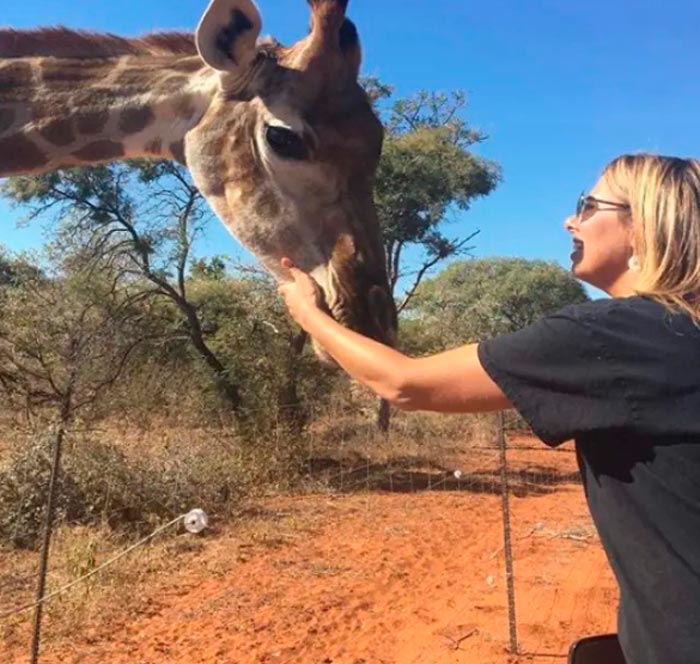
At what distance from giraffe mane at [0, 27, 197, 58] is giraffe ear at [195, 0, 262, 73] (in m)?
0.53

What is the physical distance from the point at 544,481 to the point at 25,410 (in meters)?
9.56

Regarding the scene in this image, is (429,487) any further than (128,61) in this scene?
Yes

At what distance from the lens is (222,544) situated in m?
8.90

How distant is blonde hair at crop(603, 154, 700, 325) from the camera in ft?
4.69

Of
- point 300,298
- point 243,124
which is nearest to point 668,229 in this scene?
point 300,298

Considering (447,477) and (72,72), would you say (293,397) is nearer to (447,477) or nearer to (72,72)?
(447,477)

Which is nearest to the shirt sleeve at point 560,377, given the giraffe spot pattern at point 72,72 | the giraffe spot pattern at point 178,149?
the giraffe spot pattern at point 178,149

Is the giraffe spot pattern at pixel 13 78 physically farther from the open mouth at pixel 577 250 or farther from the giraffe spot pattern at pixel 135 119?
the open mouth at pixel 577 250

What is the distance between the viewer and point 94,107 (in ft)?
12.3

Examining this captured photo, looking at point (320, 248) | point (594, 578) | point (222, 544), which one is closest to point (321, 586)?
point (222, 544)

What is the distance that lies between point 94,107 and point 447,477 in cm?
1167

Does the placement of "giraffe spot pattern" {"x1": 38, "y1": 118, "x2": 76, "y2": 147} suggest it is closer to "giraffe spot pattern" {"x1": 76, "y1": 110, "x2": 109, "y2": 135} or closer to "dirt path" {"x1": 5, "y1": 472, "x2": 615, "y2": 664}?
"giraffe spot pattern" {"x1": 76, "y1": 110, "x2": 109, "y2": 135}

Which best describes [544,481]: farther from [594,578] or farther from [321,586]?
[321,586]

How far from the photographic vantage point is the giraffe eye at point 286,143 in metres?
3.41
